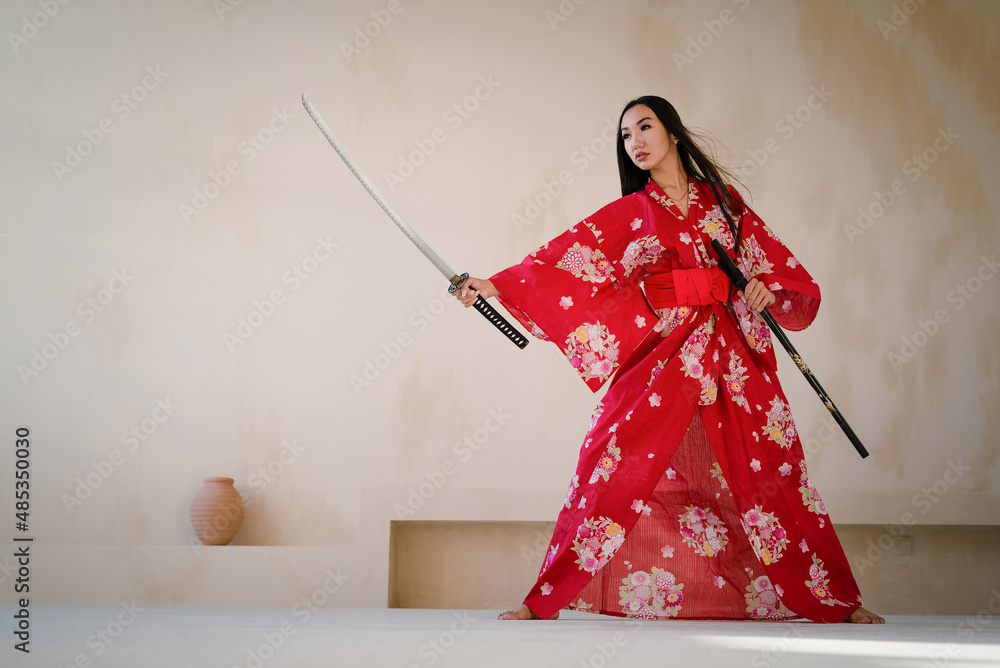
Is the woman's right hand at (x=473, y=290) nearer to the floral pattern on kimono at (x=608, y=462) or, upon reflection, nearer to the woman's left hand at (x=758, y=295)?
the floral pattern on kimono at (x=608, y=462)

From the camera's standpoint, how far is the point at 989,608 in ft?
11.3

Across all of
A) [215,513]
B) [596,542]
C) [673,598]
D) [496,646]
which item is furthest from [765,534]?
[215,513]

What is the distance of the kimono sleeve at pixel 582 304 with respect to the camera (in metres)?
2.24

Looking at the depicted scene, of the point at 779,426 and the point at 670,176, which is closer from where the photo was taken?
the point at 779,426

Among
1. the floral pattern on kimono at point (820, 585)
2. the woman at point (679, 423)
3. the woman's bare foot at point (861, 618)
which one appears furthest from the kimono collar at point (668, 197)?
the woman's bare foot at point (861, 618)

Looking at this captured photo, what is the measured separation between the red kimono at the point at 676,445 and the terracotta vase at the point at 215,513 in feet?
5.75

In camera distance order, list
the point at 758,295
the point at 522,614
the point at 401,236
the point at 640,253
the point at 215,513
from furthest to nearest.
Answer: the point at 401,236, the point at 215,513, the point at 640,253, the point at 758,295, the point at 522,614

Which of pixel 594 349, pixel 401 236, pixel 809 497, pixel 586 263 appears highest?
pixel 401 236

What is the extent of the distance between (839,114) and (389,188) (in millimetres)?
2114

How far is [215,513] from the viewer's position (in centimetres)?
340

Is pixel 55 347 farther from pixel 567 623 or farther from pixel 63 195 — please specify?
pixel 567 623

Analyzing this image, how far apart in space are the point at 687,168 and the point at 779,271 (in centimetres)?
41

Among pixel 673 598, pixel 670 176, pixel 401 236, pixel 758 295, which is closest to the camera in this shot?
pixel 673 598

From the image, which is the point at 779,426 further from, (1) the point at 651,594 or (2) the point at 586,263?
(2) the point at 586,263
